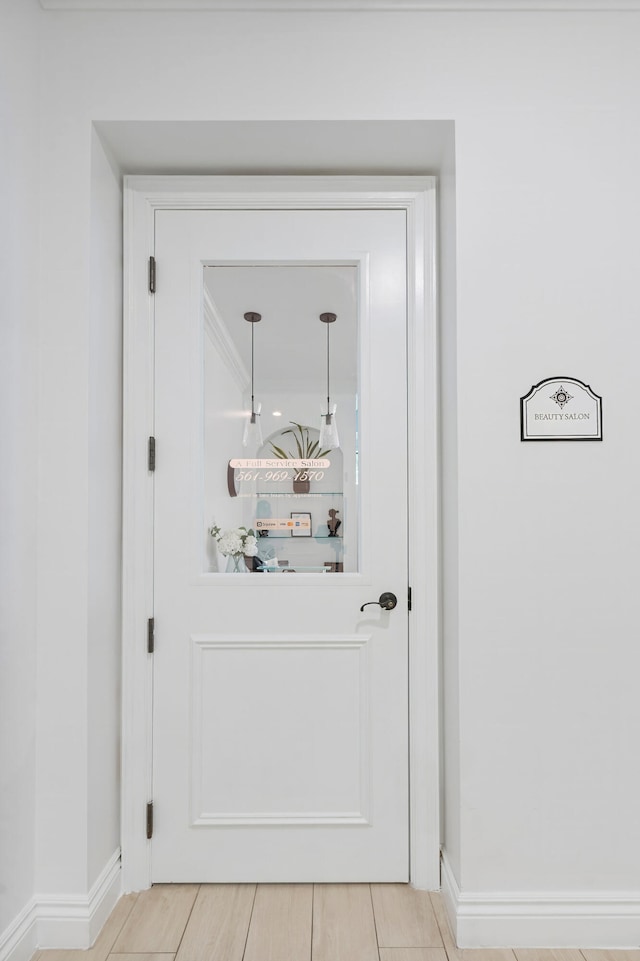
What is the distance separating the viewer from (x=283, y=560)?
2.02 meters

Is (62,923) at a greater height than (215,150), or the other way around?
(215,150)

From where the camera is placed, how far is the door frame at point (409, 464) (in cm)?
196

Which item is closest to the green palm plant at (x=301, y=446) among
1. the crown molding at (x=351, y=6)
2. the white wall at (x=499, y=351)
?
the white wall at (x=499, y=351)

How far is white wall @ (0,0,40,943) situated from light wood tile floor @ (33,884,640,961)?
328 millimetres

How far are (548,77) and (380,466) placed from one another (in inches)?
46.4

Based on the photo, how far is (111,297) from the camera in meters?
1.92

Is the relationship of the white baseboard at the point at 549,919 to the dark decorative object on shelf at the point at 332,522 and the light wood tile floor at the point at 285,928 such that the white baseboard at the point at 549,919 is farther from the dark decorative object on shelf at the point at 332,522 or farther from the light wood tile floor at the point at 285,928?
the dark decorative object on shelf at the point at 332,522

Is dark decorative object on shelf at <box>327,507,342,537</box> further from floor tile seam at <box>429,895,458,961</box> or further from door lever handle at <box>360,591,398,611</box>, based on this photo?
floor tile seam at <box>429,895,458,961</box>

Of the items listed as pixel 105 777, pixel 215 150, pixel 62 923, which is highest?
pixel 215 150

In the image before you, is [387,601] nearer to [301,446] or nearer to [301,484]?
[301,484]

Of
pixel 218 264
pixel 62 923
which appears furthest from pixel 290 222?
pixel 62 923

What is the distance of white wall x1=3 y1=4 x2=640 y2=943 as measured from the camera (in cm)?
176

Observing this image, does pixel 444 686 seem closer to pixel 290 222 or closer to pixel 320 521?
pixel 320 521

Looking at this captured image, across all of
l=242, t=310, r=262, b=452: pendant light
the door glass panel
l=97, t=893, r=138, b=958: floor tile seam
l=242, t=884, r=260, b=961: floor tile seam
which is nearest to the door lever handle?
the door glass panel
